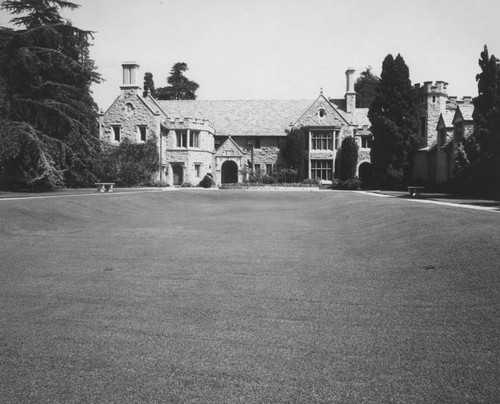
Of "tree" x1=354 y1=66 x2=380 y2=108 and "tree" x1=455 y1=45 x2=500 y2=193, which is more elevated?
"tree" x1=354 y1=66 x2=380 y2=108

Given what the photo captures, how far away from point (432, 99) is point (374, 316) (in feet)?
134

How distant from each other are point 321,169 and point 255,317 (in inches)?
1598

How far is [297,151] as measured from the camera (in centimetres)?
4616

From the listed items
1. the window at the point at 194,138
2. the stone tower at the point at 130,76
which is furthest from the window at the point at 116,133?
the window at the point at 194,138

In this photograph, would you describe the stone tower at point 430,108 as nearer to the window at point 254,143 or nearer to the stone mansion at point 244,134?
the stone mansion at point 244,134

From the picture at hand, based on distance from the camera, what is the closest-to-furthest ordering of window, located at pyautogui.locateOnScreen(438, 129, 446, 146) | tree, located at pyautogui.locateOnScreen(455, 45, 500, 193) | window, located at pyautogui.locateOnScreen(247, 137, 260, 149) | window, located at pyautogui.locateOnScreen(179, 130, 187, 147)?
1. tree, located at pyautogui.locateOnScreen(455, 45, 500, 193)
2. window, located at pyautogui.locateOnScreen(438, 129, 446, 146)
3. window, located at pyautogui.locateOnScreen(179, 130, 187, 147)
4. window, located at pyautogui.locateOnScreen(247, 137, 260, 149)

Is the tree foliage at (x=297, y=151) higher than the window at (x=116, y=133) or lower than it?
lower

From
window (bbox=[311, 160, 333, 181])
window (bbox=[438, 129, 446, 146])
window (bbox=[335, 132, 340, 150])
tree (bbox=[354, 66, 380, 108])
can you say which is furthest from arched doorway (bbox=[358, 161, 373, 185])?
tree (bbox=[354, 66, 380, 108])

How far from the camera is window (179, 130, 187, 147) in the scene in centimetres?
4575

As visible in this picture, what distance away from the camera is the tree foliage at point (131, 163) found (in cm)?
4162

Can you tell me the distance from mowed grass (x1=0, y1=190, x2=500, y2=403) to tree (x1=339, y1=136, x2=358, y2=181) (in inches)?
1203

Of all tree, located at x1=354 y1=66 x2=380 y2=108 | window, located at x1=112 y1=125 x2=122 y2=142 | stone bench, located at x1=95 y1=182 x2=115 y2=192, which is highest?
tree, located at x1=354 y1=66 x2=380 y2=108

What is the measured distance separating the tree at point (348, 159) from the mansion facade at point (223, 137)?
1.36m

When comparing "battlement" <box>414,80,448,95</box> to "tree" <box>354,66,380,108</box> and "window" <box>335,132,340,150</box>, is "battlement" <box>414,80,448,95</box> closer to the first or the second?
"window" <box>335,132,340,150</box>
